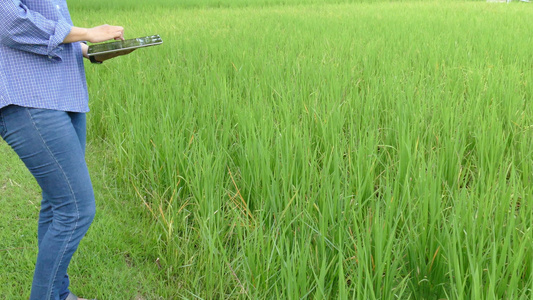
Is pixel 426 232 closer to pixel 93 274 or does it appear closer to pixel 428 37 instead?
pixel 93 274

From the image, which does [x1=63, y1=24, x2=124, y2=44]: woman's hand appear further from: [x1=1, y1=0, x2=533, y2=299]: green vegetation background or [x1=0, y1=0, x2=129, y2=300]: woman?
[x1=1, y1=0, x2=533, y2=299]: green vegetation background

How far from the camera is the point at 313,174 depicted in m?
1.58

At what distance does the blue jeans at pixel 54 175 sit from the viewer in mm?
1019

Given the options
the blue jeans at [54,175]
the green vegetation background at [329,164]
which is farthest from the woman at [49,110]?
the green vegetation background at [329,164]

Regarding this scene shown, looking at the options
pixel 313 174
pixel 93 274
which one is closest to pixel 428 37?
pixel 313 174

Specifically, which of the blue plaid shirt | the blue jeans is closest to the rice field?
the blue jeans

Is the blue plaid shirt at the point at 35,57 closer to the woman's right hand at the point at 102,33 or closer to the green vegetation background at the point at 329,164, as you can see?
the woman's right hand at the point at 102,33

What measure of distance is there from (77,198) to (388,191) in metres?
0.87

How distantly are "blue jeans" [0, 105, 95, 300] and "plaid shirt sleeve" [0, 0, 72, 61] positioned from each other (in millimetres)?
151

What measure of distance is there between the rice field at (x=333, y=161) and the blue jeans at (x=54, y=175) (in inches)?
14.8

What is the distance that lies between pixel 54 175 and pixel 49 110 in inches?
6.4

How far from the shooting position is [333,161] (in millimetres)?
1692

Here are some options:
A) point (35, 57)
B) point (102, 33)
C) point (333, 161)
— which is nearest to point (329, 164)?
point (333, 161)

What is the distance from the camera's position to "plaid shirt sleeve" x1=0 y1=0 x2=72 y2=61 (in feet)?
3.21
